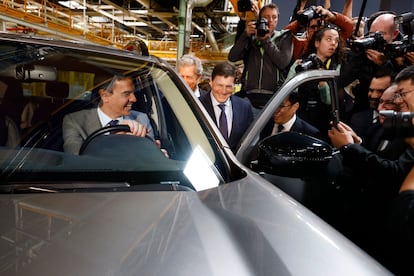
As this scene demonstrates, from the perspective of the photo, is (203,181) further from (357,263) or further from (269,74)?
(269,74)

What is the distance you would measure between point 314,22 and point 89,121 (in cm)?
241

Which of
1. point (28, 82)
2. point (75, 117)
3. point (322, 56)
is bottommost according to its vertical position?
point (75, 117)

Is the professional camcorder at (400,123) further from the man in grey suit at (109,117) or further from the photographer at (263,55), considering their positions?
the photographer at (263,55)

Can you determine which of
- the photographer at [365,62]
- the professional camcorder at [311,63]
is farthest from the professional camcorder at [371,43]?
the professional camcorder at [311,63]

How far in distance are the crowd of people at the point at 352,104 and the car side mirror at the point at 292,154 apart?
1.54 feet

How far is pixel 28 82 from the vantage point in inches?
51.6

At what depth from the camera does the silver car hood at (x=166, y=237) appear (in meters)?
0.65

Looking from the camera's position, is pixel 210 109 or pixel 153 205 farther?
pixel 210 109

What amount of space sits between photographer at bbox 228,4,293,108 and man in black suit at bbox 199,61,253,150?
16.6 inches

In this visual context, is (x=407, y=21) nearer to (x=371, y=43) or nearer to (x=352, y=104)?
(x=371, y=43)

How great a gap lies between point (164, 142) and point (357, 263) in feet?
3.37

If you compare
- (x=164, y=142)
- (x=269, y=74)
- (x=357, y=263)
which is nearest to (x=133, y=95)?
(x=164, y=142)

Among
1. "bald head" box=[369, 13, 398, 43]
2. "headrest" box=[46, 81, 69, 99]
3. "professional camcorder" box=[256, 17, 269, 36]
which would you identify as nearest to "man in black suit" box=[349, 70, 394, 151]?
"bald head" box=[369, 13, 398, 43]

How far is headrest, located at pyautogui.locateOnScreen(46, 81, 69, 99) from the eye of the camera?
139cm
